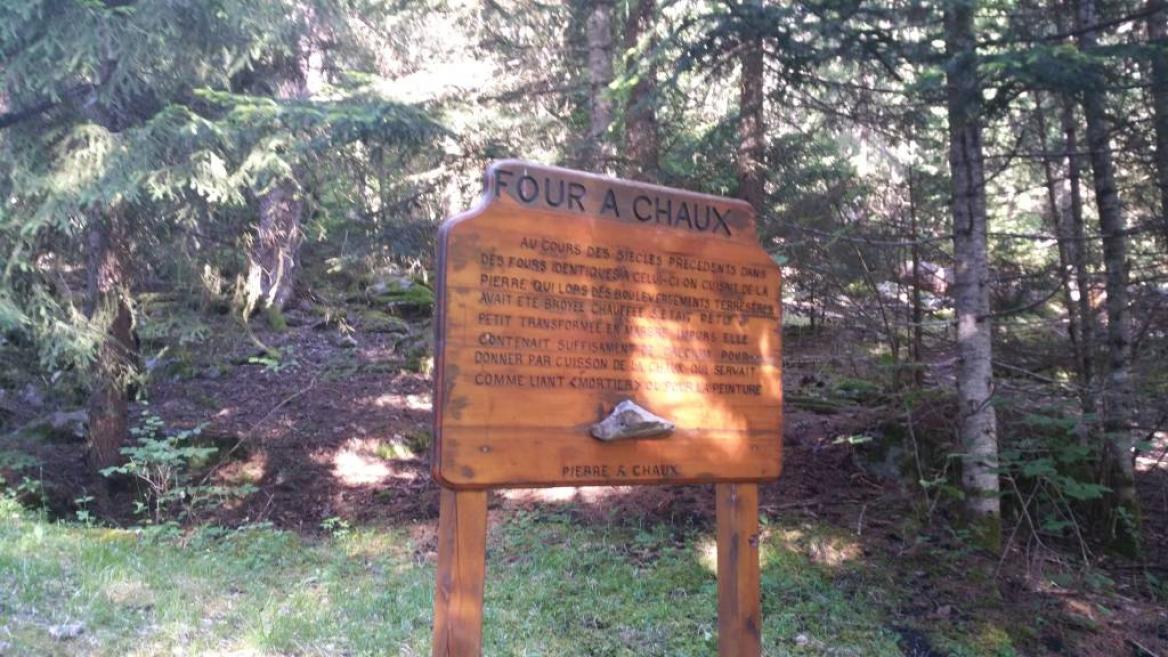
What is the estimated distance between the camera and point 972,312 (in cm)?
730

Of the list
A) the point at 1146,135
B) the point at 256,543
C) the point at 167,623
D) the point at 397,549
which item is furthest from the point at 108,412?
the point at 1146,135

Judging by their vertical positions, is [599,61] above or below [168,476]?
above

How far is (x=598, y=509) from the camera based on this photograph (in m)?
9.16

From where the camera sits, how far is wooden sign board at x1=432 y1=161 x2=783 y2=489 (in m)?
3.10

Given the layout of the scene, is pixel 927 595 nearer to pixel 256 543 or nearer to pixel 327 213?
pixel 256 543

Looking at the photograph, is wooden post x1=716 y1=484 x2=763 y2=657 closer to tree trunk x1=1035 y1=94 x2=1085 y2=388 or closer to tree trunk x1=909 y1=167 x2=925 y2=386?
tree trunk x1=1035 y1=94 x2=1085 y2=388

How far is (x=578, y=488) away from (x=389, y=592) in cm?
271

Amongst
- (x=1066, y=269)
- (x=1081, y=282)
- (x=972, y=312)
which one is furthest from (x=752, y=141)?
(x=1081, y=282)

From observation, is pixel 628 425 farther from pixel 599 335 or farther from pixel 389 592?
pixel 389 592

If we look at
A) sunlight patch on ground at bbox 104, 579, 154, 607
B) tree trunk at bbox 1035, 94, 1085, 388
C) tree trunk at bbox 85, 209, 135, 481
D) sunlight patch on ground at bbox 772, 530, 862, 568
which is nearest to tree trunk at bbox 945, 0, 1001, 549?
tree trunk at bbox 1035, 94, 1085, 388

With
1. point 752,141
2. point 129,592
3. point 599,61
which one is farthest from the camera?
point 599,61

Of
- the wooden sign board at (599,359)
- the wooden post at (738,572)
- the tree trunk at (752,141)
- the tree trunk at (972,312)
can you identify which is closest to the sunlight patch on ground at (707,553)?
the tree trunk at (972,312)

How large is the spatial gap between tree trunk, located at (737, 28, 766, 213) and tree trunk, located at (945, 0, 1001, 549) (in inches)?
78.0

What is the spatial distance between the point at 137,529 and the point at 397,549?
8.65 ft
